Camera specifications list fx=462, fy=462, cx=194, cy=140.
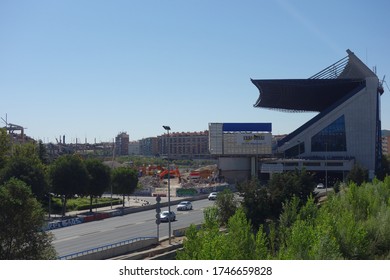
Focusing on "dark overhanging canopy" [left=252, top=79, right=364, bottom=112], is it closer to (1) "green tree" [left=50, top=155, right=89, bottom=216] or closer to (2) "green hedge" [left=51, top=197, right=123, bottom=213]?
(2) "green hedge" [left=51, top=197, right=123, bottom=213]

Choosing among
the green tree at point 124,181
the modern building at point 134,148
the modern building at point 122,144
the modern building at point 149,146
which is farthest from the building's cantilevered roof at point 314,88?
the modern building at point 134,148

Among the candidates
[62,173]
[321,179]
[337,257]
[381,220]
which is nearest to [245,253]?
[337,257]

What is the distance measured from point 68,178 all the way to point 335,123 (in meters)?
38.0

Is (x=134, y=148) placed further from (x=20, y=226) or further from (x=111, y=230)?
(x=20, y=226)

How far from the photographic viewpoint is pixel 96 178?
37812 mm

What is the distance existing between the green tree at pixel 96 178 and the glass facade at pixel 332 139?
33.0 m

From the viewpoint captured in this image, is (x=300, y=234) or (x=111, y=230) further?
(x=111, y=230)

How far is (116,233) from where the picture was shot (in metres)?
25.3

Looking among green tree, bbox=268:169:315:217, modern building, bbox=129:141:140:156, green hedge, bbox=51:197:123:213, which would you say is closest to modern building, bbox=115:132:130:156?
modern building, bbox=129:141:140:156

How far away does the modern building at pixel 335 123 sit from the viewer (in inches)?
2286

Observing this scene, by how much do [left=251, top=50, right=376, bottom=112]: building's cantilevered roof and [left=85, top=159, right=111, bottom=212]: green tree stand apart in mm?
29236

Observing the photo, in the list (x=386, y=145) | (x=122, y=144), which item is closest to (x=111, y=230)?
(x=386, y=145)

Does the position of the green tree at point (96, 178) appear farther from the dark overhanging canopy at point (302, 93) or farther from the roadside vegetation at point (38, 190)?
the dark overhanging canopy at point (302, 93)

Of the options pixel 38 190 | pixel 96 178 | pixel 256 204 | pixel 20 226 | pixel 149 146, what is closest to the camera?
pixel 20 226
